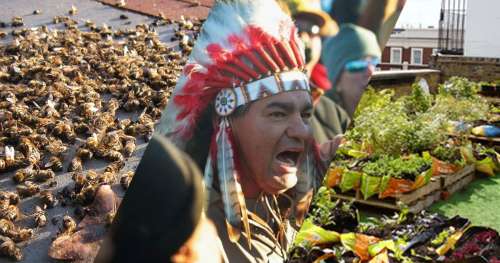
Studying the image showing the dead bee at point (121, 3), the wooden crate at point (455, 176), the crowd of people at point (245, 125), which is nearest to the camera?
the crowd of people at point (245, 125)

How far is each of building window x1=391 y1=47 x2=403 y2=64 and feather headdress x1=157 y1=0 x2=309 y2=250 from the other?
31950mm

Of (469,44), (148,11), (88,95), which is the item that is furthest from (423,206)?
(469,44)

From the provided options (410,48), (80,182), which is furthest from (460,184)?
(410,48)

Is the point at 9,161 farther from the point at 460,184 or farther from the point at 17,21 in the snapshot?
the point at 460,184

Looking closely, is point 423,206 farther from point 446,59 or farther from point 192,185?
point 446,59

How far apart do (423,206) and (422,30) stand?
2776cm

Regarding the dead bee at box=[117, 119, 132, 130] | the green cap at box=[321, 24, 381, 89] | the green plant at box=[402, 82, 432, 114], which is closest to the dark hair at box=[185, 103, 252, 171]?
the green cap at box=[321, 24, 381, 89]

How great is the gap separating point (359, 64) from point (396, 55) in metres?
32.1

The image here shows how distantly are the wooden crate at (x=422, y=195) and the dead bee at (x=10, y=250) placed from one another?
14.1ft

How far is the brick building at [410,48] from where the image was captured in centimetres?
3194

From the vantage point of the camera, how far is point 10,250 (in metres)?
2.38

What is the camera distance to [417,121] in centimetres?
830

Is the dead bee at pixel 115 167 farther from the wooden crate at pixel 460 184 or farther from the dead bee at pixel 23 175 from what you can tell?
the wooden crate at pixel 460 184

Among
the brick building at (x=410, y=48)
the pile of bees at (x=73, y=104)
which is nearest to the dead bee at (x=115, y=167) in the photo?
Result: the pile of bees at (x=73, y=104)
